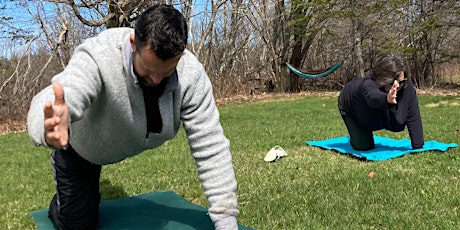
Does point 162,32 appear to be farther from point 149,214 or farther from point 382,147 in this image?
point 382,147

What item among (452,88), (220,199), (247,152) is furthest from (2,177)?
(452,88)

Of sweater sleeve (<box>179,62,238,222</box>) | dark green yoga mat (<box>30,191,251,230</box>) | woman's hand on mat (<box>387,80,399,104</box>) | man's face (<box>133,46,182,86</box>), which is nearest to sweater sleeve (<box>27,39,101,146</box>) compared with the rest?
man's face (<box>133,46,182,86</box>)

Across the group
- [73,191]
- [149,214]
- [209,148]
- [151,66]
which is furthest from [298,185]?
[151,66]

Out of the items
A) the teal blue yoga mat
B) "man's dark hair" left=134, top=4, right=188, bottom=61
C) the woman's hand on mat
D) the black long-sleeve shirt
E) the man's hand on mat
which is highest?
"man's dark hair" left=134, top=4, right=188, bottom=61

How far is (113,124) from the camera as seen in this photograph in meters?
2.40

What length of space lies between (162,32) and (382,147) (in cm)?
405

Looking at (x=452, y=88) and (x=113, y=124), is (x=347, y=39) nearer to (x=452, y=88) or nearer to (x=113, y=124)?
(x=452, y=88)

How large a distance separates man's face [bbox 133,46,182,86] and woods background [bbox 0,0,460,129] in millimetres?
11757

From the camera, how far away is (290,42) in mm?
19188

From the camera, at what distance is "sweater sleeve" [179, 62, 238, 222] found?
2.37 m

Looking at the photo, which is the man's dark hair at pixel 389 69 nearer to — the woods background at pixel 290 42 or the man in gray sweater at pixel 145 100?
the man in gray sweater at pixel 145 100

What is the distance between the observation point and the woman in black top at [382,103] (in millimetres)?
4426

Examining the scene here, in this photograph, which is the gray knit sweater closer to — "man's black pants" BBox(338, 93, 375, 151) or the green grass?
the green grass

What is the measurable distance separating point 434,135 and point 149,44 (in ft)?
17.6
